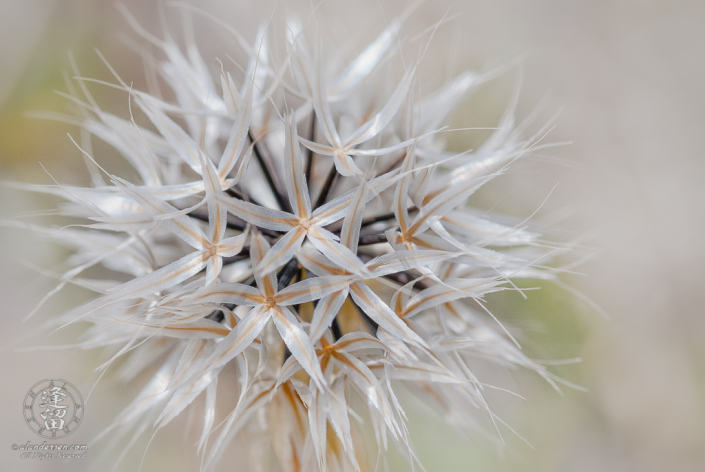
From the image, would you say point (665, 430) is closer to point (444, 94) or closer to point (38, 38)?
point (444, 94)

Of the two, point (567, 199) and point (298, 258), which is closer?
point (298, 258)

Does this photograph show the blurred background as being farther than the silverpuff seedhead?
Yes

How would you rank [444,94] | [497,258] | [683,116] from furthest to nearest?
1. [683,116]
2. [444,94]
3. [497,258]

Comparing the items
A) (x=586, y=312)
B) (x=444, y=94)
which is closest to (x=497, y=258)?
(x=444, y=94)

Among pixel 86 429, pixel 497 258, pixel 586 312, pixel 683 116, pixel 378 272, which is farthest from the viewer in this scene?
pixel 683 116

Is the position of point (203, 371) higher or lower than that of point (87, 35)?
lower
